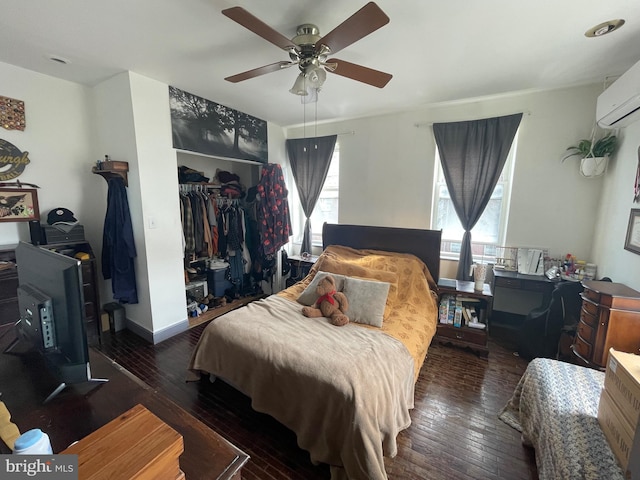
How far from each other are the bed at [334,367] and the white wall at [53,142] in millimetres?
2141

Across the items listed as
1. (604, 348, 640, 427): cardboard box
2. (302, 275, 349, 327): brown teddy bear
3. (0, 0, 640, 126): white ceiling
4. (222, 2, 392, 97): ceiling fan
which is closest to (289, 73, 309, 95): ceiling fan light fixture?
(222, 2, 392, 97): ceiling fan

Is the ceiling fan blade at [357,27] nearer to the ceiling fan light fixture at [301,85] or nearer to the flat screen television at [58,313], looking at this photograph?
the ceiling fan light fixture at [301,85]

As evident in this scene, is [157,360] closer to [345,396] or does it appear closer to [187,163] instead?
[345,396]

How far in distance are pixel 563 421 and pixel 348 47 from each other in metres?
2.54

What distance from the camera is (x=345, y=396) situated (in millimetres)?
1397

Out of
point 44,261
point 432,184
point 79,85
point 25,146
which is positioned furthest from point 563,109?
point 25,146

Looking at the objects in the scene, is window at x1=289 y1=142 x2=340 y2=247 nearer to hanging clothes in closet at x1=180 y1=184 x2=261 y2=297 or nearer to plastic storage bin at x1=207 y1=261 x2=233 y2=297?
hanging clothes in closet at x1=180 y1=184 x2=261 y2=297

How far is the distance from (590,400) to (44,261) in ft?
8.08

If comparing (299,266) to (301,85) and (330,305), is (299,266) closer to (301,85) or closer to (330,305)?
(330,305)

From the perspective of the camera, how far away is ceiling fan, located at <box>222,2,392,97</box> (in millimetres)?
1312

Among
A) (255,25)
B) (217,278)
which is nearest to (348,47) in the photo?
(255,25)

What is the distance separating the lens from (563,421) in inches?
49.0

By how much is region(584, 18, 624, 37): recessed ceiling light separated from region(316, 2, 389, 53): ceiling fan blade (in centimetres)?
152

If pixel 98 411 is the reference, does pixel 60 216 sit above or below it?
above
